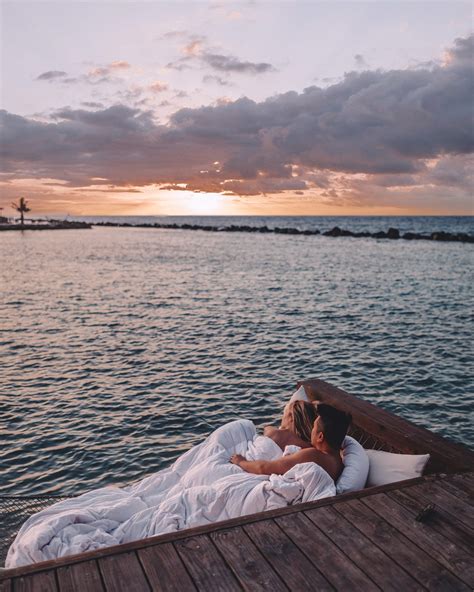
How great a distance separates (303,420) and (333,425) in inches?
46.9

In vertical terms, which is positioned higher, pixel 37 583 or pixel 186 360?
pixel 37 583

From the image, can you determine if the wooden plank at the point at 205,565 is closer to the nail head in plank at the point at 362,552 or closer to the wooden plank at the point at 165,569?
the wooden plank at the point at 165,569

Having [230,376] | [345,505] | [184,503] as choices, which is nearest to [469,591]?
[345,505]

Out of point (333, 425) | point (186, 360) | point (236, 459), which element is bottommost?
point (186, 360)

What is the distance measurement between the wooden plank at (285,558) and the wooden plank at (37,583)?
5.19 ft

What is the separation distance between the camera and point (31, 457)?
29.1ft

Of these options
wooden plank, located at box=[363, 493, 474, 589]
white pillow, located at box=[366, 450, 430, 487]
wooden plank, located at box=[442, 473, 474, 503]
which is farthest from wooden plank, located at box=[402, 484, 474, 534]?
white pillow, located at box=[366, 450, 430, 487]

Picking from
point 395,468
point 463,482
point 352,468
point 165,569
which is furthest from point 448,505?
point 165,569

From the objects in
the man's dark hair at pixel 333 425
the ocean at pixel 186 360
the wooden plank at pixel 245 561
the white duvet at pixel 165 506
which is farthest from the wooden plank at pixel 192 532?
the ocean at pixel 186 360

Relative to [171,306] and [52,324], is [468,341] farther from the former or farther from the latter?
[52,324]

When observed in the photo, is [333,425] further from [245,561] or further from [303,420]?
[245,561]

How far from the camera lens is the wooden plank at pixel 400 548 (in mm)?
3781

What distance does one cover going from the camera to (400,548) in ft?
13.7

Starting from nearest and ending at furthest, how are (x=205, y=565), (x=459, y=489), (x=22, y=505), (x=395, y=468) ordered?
(x=205, y=565) → (x=459, y=489) → (x=395, y=468) → (x=22, y=505)
